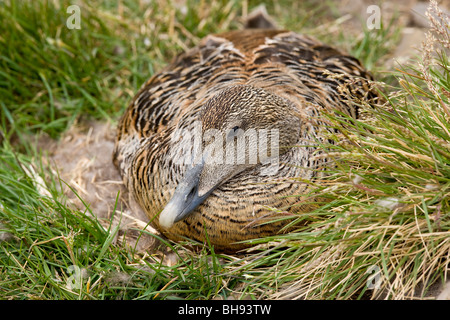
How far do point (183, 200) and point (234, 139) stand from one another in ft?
1.28

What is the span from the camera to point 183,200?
Answer: 251 centimetres

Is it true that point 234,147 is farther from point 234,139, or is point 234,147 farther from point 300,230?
point 300,230

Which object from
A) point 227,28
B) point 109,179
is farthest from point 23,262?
point 227,28

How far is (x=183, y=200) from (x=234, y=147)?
0.36 metres

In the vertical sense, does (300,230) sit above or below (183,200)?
below

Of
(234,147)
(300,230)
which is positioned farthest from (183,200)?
(300,230)

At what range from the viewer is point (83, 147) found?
3.73 meters

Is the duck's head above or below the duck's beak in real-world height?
above

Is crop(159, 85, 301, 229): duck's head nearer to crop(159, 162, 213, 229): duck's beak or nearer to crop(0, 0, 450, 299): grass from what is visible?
crop(159, 162, 213, 229): duck's beak

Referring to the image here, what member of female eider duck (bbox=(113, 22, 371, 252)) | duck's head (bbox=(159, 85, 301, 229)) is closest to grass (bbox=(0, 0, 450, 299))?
female eider duck (bbox=(113, 22, 371, 252))

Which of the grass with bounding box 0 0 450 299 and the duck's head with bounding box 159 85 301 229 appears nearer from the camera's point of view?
the grass with bounding box 0 0 450 299

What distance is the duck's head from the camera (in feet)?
8.28

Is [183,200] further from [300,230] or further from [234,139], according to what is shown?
[300,230]

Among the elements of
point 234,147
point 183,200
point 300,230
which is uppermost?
point 234,147
